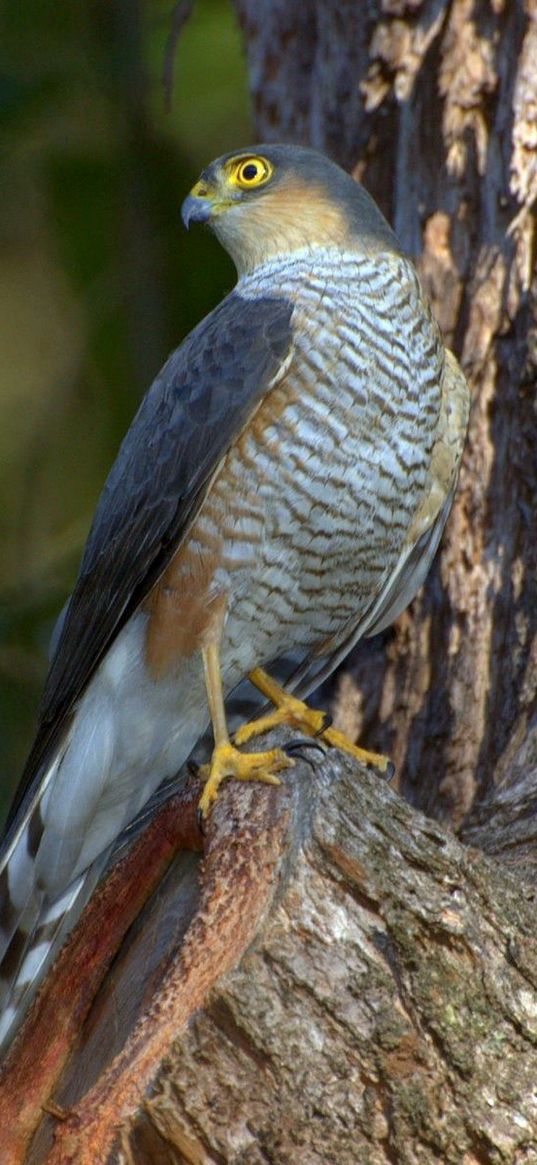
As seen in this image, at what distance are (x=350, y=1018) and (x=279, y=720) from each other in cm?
147

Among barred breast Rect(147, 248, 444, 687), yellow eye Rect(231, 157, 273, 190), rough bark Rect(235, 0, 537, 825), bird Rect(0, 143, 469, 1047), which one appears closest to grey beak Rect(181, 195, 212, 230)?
yellow eye Rect(231, 157, 273, 190)

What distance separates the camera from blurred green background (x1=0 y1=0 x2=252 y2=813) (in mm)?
5254

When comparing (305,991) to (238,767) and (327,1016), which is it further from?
(238,767)

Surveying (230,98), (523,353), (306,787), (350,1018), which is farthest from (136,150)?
(350,1018)

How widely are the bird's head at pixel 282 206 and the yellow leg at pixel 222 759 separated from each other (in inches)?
48.9

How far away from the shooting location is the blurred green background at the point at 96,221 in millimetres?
5254

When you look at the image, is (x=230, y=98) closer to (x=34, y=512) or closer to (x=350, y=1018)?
(x=34, y=512)

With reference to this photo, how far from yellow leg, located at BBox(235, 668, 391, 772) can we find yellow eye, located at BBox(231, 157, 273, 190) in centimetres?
139

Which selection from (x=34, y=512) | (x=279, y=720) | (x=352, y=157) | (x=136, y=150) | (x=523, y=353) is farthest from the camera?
(x=34, y=512)

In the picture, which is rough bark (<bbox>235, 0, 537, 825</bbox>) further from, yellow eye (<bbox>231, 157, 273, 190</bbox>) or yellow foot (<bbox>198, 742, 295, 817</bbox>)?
yellow foot (<bbox>198, 742, 295, 817</bbox>)

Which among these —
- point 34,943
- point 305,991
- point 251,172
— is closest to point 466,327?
point 251,172

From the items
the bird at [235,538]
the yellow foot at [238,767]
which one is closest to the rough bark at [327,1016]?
the yellow foot at [238,767]

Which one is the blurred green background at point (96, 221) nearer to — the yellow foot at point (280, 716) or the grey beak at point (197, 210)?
the grey beak at point (197, 210)

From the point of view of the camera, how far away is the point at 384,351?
3.71 metres
